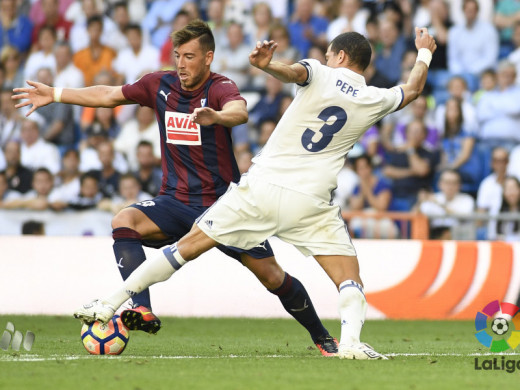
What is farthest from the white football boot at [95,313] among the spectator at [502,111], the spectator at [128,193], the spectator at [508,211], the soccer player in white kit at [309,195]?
the spectator at [502,111]

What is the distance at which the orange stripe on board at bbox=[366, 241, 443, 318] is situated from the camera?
12305mm

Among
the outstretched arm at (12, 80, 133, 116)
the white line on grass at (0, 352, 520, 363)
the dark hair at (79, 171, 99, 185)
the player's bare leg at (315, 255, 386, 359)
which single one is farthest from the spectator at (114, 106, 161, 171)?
the player's bare leg at (315, 255, 386, 359)

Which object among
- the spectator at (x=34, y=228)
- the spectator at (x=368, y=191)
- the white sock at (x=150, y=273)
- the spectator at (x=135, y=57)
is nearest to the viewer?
the white sock at (x=150, y=273)

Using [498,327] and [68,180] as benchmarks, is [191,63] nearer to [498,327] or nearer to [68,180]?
[498,327]

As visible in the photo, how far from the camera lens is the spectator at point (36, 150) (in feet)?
51.9

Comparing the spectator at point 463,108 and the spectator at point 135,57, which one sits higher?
the spectator at point 135,57

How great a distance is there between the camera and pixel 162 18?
60.2 ft

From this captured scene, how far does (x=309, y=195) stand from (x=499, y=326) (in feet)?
14.5

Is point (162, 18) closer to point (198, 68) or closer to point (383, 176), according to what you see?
point (383, 176)

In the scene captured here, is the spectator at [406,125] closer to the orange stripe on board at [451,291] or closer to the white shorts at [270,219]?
the orange stripe on board at [451,291]

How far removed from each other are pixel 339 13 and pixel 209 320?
25.2 ft

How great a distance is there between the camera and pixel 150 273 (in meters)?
7.04

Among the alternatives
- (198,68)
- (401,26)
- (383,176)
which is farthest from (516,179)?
(198,68)

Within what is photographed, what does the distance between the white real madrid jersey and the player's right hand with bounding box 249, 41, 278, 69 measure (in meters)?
0.49
